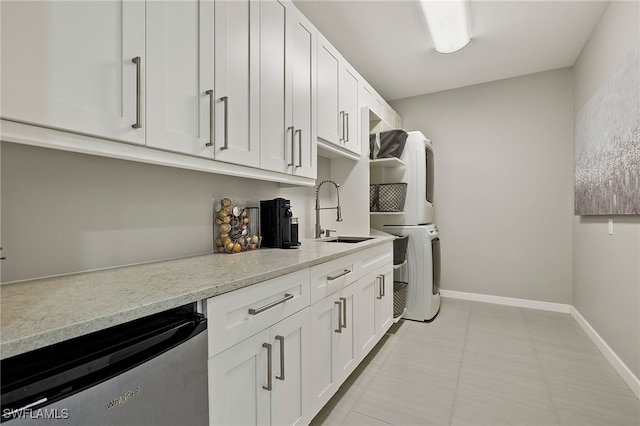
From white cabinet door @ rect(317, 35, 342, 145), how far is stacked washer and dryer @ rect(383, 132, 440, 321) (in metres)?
1.09

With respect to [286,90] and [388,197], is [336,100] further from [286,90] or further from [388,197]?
[388,197]

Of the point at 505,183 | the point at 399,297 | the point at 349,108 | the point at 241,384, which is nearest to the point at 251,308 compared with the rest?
the point at 241,384

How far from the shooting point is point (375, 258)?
2328mm

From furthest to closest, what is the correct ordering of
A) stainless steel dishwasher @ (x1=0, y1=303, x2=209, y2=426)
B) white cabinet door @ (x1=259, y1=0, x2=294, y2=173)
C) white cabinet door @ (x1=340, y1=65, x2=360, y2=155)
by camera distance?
white cabinet door @ (x1=340, y1=65, x2=360, y2=155)
white cabinet door @ (x1=259, y1=0, x2=294, y2=173)
stainless steel dishwasher @ (x1=0, y1=303, x2=209, y2=426)

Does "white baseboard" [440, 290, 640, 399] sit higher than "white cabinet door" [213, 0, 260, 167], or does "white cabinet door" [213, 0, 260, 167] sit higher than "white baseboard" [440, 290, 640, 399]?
"white cabinet door" [213, 0, 260, 167]

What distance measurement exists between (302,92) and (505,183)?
9.45 feet

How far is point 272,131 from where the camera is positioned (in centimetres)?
169

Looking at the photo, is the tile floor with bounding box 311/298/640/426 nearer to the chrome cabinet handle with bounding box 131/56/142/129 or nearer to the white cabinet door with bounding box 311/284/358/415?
the white cabinet door with bounding box 311/284/358/415

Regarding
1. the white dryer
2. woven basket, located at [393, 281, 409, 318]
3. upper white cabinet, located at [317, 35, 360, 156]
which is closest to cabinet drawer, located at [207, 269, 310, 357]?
upper white cabinet, located at [317, 35, 360, 156]

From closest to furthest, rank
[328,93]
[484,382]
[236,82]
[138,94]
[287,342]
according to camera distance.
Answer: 1. [138,94]
2. [287,342]
3. [236,82]
4. [484,382]
5. [328,93]

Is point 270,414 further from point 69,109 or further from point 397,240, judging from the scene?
point 397,240

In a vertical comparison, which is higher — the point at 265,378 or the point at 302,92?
the point at 302,92

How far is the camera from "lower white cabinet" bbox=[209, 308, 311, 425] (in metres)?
0.98

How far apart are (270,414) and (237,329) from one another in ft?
1.41
